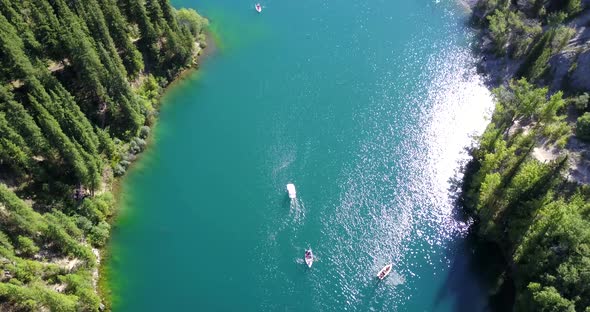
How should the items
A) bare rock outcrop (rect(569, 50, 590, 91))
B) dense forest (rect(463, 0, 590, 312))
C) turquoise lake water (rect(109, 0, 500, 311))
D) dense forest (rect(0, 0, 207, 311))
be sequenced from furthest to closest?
bare rock outcrop (rect(569, 50, 590, 91))
turquoise lake water (rect(109, 0, 500, 311))
dense forest (rect(0, 0, 207, 311))
dense forest (rect(463, 0, 590, 312))

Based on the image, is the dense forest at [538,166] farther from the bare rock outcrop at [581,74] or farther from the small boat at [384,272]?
the small boat at [384,272]

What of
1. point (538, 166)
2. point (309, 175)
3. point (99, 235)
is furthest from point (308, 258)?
point (538, 166)

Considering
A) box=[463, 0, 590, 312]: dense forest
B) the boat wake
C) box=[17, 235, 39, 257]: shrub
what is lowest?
the boat wake

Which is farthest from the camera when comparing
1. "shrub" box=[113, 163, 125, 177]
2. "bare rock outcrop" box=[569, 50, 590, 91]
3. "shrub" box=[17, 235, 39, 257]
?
"bare rock outcrop" box=[569, 50, 590, 91]

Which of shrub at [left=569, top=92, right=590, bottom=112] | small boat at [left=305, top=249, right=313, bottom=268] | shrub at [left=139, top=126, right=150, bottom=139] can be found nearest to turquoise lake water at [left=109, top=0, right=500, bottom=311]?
small boat at [left=305, top=249, right=313, bottom=268]

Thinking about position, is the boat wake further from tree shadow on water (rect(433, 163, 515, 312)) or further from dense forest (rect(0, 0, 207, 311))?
dense forest (rect(0, 0, 207, 311))

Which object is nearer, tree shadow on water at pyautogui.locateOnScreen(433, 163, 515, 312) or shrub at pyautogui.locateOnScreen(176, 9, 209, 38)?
tree shadow on water at pyautogui.locateOnScreen(433, 163, 515, 312)

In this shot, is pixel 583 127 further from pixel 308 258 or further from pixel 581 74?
pixel 308 258

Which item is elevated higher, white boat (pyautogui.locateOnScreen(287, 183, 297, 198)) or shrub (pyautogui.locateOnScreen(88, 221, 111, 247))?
white boat (pyautogui.locateOnScreen(287, 183, 297, 198))

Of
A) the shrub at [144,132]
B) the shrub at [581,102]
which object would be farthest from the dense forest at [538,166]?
the shrub at [144,132]
